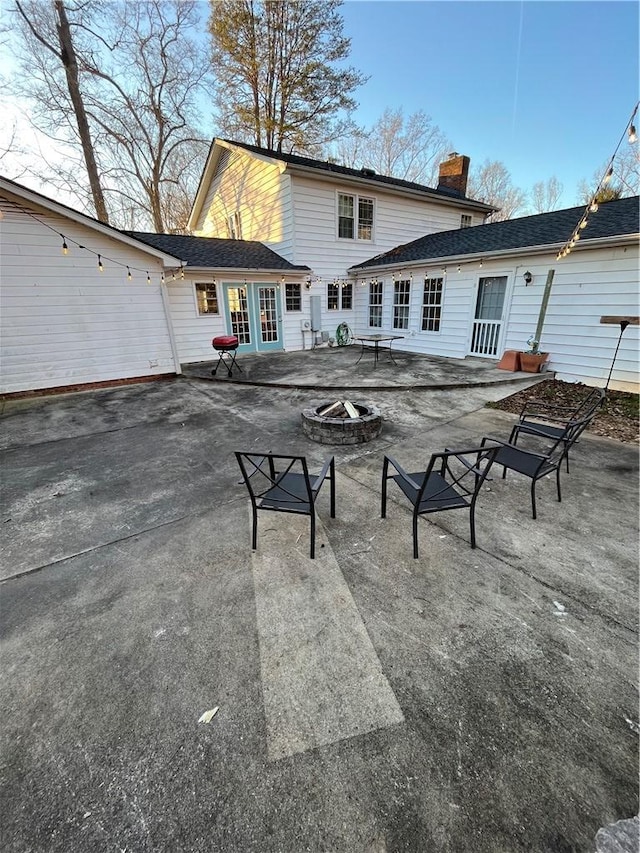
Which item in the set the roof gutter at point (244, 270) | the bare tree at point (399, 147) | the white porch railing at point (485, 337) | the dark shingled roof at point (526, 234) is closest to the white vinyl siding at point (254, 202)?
the roof gutter at point (244, 270)

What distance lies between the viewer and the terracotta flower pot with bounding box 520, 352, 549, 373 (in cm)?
768

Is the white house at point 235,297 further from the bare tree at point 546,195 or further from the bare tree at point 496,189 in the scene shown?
the bare tree at point 546,195

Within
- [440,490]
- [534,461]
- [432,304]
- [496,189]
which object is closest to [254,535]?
[440,490]

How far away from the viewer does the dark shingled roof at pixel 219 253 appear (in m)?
9.73

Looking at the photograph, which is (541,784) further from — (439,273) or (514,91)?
(514,91)

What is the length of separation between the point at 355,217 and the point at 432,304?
4500 millimetres

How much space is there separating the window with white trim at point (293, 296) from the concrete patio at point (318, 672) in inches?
359

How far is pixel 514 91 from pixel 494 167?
1600 cm

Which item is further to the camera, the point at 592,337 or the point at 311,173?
the point at 311,173

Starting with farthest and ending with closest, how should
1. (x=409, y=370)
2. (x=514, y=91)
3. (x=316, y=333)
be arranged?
(x=316, y=333), (x=514, y=91), (x=409, y=370)

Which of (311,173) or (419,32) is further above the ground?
(419,32)

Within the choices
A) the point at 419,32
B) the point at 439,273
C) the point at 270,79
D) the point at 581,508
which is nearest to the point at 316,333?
the point at 439,273

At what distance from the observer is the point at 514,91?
428 inches

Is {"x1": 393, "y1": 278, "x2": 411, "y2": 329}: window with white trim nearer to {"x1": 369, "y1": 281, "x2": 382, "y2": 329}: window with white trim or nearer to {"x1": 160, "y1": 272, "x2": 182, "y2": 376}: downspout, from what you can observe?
{"x1": 369, "y1": 281, "x2": 382, "y2": 329}: window with white trim
